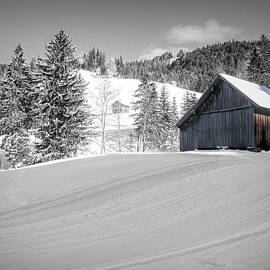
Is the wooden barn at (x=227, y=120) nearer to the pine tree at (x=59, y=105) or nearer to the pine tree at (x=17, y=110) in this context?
the pine tree at (x=59, y=105)

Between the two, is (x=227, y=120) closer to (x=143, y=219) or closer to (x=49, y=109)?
(x=49, y=109)

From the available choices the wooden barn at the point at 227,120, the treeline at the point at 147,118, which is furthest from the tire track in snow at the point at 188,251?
the treeline at the point at 147,118

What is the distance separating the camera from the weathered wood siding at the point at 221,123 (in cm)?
2269

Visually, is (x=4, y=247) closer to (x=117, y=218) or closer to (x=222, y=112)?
(x=117, y=218)

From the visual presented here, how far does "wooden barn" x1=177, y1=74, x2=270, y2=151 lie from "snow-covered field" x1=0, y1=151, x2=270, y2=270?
10.8 m

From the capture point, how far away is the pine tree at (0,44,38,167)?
28016 millimetres

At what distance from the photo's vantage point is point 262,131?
22969 mm

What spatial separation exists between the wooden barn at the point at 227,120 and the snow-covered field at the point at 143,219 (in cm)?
1082

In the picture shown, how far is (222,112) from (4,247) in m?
22.0

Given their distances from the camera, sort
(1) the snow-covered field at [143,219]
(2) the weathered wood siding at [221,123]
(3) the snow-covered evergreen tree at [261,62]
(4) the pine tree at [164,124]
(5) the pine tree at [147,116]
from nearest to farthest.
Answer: (1) the snow-covered field at [143,219]
(2) the weathered wood siding at [221,123]
(5) the pine tree at [147,116]
(4) the pine tree at [164,124]
(3) the snow-covered evergreen tree at [261,62]

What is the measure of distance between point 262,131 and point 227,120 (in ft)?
9.78

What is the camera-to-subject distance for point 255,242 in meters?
4.98

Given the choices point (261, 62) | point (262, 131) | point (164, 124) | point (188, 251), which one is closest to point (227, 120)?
point (262, 131)

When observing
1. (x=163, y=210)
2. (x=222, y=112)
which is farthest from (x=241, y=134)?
(x=163, y=210)
